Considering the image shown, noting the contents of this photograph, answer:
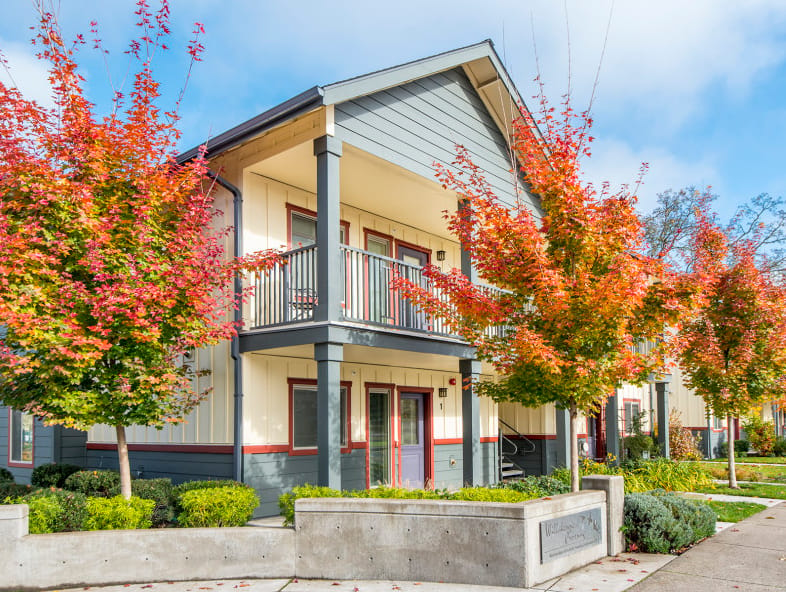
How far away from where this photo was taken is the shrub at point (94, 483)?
10.5m

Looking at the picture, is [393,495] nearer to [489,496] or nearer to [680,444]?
[489,496]

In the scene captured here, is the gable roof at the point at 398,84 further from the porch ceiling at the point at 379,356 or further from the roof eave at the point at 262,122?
the porch ceiling at the point at 379,356

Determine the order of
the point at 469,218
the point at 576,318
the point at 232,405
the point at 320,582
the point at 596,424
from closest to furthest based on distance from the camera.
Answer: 1. the point at 320,582
2. the point at 576,318
3. the point at 469,218
4. the point at 232,405
5. the point at 596,424

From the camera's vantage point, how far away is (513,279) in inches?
368

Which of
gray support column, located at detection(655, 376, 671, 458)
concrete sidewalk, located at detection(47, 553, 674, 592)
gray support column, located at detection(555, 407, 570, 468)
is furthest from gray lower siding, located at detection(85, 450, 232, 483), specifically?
gray support column, located at detection(655, 376, 671, 458)

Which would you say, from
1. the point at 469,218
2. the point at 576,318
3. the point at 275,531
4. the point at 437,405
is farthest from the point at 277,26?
the point at 275,531

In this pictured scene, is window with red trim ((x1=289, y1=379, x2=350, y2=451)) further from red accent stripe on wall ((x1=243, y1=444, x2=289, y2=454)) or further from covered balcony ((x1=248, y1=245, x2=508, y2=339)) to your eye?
covered balcony ((x1=248, y1=245, x2=508, y2=339))

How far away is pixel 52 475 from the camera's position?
1241cm

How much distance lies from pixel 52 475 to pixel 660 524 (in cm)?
1012

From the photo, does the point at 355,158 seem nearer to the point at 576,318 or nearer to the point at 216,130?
the point at 216,130

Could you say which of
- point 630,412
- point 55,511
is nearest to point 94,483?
point 55,511

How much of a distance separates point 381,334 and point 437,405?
514 cm

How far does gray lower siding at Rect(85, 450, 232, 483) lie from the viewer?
446 inches

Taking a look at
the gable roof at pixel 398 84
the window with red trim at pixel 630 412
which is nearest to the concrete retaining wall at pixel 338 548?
the gable roof at pixel 398 84
